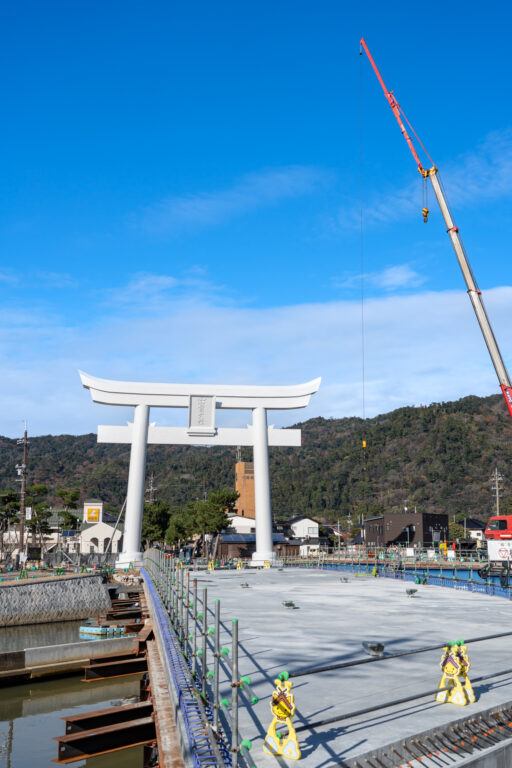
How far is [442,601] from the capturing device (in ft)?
72.5

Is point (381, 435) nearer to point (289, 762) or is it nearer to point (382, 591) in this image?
point (382, 591)

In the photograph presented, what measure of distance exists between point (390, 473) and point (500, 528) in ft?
423

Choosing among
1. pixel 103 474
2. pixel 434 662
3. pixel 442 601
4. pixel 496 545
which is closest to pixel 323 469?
pixel 103 474

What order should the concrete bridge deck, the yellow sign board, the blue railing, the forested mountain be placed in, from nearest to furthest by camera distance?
the blue railing
the concrete bridge deck
the yellow sign board
the forested mountain

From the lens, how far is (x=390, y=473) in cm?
16062

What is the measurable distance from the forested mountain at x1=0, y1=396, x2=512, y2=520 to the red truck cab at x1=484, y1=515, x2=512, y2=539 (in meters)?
85.9

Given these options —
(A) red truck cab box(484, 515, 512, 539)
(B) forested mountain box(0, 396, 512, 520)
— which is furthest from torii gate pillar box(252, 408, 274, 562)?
(B) forested mountain box(0, 396, 512, 520)

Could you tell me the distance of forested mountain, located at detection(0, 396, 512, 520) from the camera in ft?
469

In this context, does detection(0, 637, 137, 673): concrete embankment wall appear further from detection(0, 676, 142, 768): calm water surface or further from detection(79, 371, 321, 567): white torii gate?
detection(79, 371, 321, 567): white torii gate

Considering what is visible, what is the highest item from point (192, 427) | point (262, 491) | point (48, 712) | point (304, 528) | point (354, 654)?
point (192, 427)

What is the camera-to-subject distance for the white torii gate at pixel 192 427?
147ft

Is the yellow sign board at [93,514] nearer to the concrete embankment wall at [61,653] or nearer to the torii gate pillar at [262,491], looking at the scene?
the torii gate pillar at [262,491]

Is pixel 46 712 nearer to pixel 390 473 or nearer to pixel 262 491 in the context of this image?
pixel 262 491

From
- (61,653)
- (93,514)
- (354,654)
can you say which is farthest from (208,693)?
(93,514)
